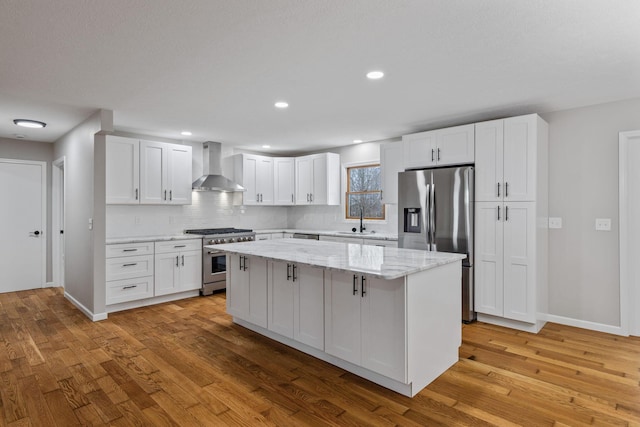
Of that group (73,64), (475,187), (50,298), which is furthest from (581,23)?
(50,298)

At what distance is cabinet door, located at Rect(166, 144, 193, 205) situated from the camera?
5297mm

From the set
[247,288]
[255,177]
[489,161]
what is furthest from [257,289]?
[255,177]

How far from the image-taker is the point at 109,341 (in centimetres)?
353

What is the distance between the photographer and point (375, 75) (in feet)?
9.64

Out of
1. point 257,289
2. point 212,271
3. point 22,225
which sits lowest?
point 212,271

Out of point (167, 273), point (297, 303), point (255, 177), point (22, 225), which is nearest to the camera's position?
point (297, 303)

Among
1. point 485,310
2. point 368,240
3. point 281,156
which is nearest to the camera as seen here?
point 485,310

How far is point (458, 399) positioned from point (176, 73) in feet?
10.5

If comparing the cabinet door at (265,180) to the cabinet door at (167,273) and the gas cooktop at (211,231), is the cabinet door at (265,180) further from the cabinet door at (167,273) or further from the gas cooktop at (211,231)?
the cabinet door at (167,273)

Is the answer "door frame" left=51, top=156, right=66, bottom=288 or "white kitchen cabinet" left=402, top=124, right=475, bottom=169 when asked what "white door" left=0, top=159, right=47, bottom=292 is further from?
"white kitchen cabinet" left=402, top=124, right=475, bottom=169

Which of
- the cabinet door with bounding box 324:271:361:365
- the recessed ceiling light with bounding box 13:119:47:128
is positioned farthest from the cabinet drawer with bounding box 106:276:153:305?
the cabinet door with bounding box 324:271:361:365

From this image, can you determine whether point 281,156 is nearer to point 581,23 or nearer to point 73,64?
point 73,64

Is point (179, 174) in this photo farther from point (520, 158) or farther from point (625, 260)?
point (625, 260)

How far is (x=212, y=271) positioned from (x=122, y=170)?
1881 mm
